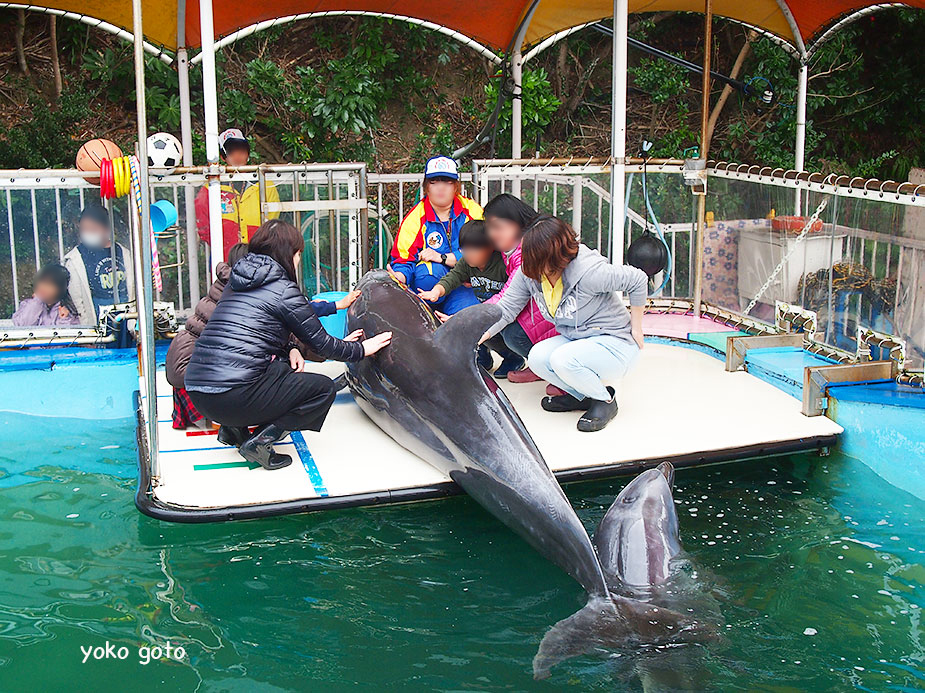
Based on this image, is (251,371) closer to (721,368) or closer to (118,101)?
(721,368)

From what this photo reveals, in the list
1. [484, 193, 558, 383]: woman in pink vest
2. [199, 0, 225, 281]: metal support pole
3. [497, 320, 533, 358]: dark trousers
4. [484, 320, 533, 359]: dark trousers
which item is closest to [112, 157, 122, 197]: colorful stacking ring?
[199, 0, 225, 281]: metal support pole

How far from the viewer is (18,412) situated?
688 cm

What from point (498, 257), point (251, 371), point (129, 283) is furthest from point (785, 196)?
point (129, 283)

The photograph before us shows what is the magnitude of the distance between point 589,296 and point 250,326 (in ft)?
6.39

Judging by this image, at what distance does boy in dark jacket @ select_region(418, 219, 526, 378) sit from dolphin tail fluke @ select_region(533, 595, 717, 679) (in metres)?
2.83

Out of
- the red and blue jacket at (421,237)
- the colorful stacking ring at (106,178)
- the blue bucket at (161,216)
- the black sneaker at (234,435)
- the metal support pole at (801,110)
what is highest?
the metal support pole at (801,110)

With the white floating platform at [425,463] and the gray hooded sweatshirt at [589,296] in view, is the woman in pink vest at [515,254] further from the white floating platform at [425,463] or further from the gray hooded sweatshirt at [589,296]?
the white floating platform at [425,463]

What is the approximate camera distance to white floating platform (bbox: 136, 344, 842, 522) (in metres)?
4.99

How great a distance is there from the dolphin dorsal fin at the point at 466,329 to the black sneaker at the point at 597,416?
1.09 meters

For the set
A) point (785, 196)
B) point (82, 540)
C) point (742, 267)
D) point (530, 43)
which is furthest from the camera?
point (530, 43)

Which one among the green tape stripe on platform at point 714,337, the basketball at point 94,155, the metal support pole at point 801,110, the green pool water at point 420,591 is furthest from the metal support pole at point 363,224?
the metal support pole at point 801,110

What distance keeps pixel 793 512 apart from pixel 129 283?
4916mm

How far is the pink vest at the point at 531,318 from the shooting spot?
6215 millimetres

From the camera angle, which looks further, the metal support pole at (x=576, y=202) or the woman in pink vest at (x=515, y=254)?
the metal support pole at (x=576, y=202)
